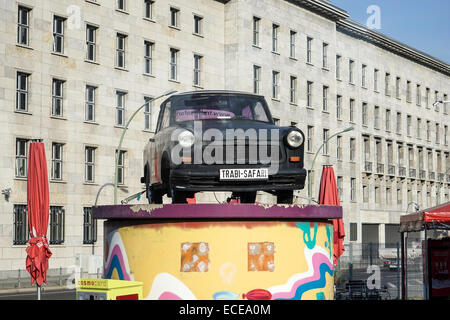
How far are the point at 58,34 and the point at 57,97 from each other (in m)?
3.21

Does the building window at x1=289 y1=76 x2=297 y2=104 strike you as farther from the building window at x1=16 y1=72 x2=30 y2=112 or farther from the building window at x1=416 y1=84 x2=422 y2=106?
the building window at x1=416 y1=84 x2=422 y2=106

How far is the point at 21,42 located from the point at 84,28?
4.25 metres

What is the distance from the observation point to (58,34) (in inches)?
1676

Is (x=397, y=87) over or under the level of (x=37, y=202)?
over

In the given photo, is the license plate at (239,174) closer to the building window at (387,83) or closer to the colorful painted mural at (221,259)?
the colorful painted mural at (221,259)

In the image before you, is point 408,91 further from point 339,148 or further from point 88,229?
point 88,229

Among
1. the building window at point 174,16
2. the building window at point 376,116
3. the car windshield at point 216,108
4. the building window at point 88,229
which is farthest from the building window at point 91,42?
the building window at point 376,116

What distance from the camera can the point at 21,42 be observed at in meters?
40.7

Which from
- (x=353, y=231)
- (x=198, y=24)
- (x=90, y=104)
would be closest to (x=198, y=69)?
(x=198, y=24)

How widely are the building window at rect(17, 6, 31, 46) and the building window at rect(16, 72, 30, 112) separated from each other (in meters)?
1.60

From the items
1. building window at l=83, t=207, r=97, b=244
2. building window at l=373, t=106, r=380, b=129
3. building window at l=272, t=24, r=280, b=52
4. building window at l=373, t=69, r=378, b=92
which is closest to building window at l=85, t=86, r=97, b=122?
building window at l=83, t=207, r=97, b=244

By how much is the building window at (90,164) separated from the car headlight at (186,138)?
33.4 m

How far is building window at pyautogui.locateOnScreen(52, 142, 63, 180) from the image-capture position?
138 feet
